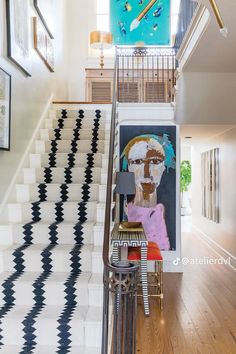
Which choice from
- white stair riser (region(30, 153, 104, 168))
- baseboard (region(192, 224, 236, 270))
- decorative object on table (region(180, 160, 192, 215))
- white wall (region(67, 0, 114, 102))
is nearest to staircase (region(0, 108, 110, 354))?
white stair riser (region(30, 153, 104, 168))

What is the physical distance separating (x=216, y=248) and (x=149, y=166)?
2376 mm

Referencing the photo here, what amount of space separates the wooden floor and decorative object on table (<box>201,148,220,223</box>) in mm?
1792

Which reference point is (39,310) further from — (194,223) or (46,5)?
(194,223)

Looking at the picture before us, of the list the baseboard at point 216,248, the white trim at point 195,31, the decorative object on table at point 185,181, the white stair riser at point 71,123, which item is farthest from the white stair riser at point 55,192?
the decorative object on table at point 185,181

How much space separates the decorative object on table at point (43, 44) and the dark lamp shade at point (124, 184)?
2070mm

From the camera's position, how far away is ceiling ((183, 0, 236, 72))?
9.64ft

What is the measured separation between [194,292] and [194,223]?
504cm

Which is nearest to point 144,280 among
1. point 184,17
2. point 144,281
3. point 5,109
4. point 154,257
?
point 144,281

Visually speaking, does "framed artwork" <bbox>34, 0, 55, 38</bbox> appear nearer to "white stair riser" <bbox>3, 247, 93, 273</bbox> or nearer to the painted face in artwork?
the painted face in artwork

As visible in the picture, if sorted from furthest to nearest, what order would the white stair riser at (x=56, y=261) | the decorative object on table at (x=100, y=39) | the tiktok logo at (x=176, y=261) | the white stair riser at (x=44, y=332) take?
the decorative object on table at (x=100, y=39)
the tiktok logo at (x=176, y=261)
the white stair riser at (x=56, y=261)
the white stair riser at (x=44, y=332)

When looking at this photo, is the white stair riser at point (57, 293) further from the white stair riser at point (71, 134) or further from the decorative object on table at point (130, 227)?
the white stair riser at point (71, 134)

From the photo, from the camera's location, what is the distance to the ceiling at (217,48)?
9.64 ft

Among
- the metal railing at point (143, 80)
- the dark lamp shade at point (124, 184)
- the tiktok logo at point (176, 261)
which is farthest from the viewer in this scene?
the metal railing at point (143, 80)

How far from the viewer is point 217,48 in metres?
3.72
